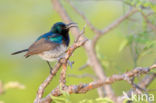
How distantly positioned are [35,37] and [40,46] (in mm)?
4329

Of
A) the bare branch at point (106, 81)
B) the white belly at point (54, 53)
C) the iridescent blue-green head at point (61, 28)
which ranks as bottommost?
the bare branch at point (106, 81)

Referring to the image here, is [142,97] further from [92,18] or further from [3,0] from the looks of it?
[3,0]

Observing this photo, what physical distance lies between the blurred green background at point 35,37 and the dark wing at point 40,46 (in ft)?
3.98

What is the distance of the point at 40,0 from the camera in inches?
428

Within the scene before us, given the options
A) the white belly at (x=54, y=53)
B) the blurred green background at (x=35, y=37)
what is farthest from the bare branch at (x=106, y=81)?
the blurred green background at (x=35, y=37)

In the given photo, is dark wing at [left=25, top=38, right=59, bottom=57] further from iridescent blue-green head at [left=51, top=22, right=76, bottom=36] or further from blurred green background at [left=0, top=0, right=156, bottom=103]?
blurred green background at [left=0, top=0, right=156, bottom=103]

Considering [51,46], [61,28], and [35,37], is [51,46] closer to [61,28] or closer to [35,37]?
[61,28]

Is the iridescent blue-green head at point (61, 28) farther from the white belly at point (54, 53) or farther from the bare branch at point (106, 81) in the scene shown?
the bare branch at point (106, 81)

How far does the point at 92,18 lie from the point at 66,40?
150 inches

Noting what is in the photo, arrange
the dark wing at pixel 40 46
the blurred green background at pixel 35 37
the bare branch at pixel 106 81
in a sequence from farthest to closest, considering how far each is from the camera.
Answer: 1. the blurred green background at pixel 35 37
2. the dark wing at pixel 40 46
3. the bare branch at pixel 106 81

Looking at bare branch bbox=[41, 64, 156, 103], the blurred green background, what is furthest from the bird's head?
bare branch bbox=[41, 64, 156, 103]

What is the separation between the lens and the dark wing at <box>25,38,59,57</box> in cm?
453

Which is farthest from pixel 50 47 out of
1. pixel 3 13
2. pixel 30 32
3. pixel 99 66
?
pixel 3 13

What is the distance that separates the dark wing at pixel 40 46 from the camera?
4531mm
